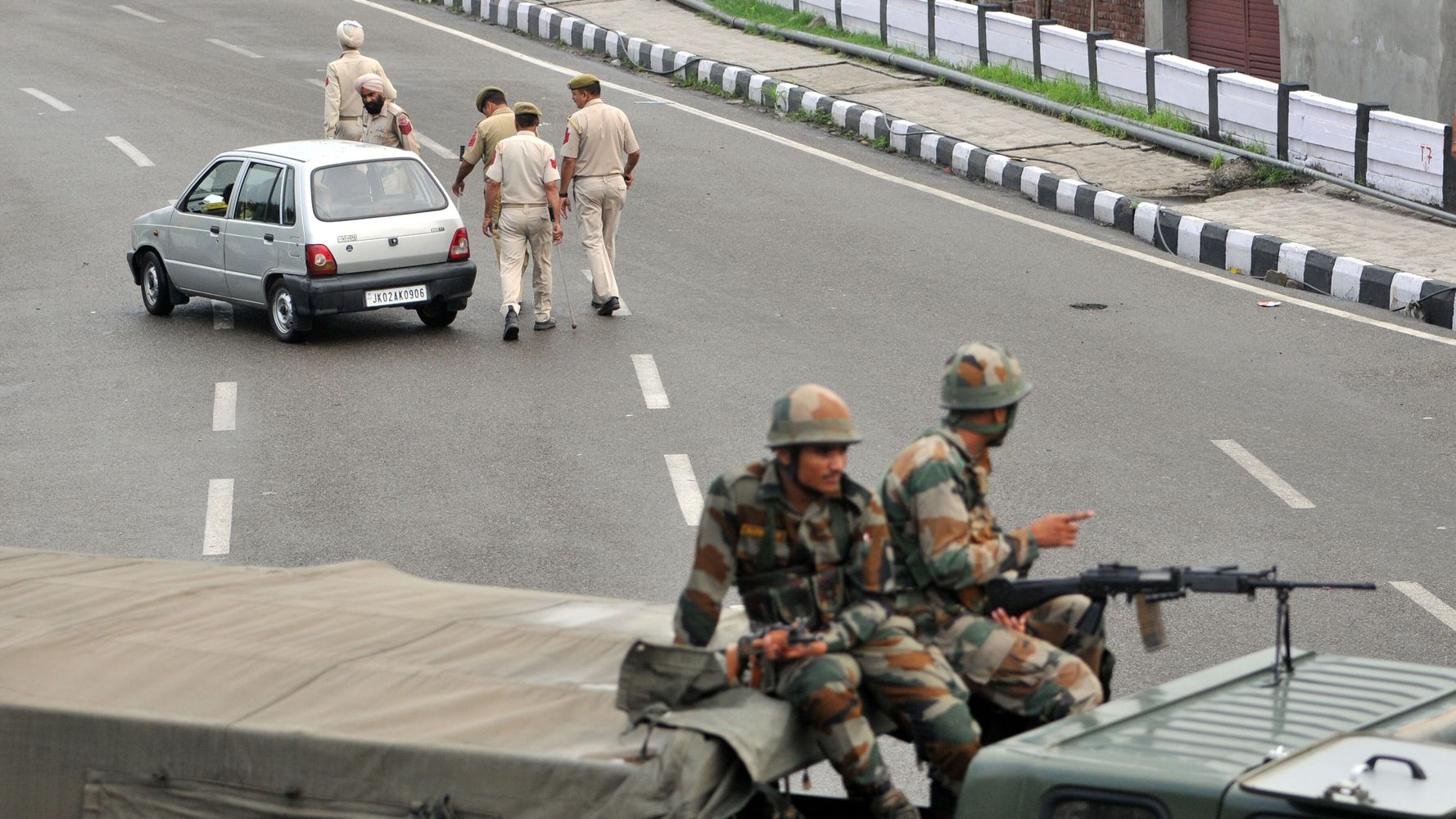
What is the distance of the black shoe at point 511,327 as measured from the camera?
14164mm

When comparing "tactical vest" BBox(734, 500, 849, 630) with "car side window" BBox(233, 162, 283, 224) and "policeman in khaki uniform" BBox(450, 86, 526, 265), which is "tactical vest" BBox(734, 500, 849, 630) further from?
"policeman in khaki uniform" BBox(450, 86, 526, 265)

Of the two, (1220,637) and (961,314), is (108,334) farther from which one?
(1220,637)

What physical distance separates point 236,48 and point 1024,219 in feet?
49.5

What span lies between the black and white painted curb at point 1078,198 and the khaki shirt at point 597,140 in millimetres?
5311

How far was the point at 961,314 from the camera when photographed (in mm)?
14445

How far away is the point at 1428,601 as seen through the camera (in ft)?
28.5

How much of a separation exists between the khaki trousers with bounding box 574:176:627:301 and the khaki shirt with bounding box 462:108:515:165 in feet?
2.50

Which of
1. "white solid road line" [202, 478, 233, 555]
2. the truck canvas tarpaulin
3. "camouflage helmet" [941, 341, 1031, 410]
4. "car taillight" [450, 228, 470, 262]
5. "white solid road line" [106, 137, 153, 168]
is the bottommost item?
"white solid road line" [106, 137, 153, 168]

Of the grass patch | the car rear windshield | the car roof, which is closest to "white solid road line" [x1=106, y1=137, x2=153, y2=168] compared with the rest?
the car roof

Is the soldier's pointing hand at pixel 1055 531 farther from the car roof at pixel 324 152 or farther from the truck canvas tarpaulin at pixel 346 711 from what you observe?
the car roof at pixel 324 152

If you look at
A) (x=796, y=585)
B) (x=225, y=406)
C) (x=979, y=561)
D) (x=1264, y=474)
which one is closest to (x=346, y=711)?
(x=796, y=585)

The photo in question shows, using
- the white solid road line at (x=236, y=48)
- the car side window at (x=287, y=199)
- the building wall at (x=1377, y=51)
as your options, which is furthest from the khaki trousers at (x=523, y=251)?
the white solid road line at (x=236, y=48)

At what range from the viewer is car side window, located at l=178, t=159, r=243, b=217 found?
14.8 meters

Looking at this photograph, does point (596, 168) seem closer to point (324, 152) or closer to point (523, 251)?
point (523, 251)
